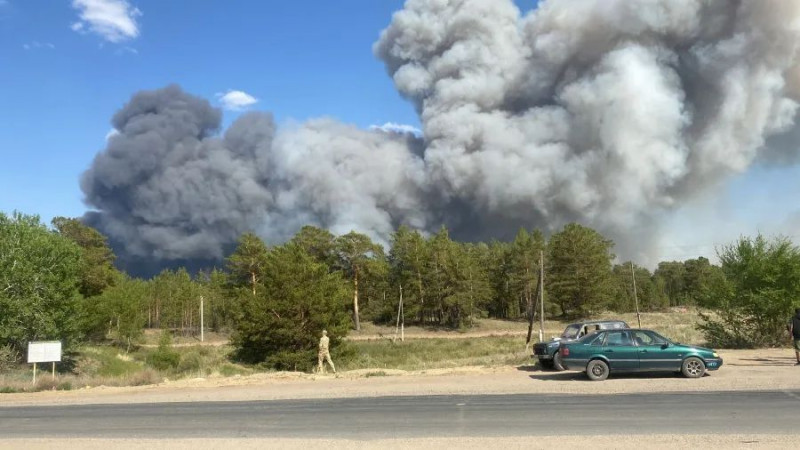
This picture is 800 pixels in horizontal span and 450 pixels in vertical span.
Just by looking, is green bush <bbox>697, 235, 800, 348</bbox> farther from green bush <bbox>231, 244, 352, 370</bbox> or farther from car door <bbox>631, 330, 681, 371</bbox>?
green bush <bbox>231, 244, 352, 370</bbox>

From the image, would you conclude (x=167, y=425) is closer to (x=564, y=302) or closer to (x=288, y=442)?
(x=288, y=442)

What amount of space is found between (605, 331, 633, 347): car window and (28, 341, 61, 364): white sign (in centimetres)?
1750

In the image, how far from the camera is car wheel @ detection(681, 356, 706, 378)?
14828 mm

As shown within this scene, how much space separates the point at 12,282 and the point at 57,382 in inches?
611

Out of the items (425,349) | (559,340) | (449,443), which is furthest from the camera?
(425,349)

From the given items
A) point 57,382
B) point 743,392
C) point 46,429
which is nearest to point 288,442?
point 46,429

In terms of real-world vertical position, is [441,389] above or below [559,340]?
below

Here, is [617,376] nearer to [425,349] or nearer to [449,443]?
[449,443]

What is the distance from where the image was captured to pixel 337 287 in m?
36.6

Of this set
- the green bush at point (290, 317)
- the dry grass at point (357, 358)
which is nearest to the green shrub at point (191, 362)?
the dry grass at point (357, 358)

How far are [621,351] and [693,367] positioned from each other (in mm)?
1842

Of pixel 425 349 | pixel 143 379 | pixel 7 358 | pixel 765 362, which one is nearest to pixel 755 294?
pixel 765 362

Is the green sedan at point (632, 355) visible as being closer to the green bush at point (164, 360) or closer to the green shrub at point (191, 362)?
the green shrub at point (191, 362)

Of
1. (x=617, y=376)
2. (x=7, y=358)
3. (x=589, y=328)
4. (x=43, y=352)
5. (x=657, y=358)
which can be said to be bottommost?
(x=7, y=358)
